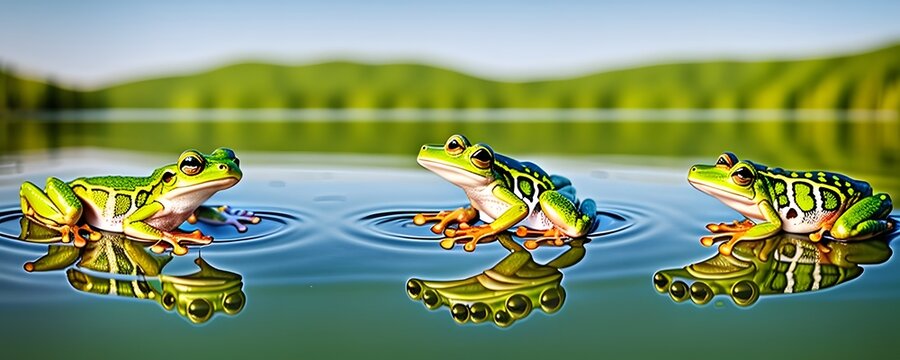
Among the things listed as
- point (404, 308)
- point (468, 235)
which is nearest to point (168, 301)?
point (404, 308)

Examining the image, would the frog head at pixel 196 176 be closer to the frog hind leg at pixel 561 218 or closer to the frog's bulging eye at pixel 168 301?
the frog's bulging eye at pixel 168 301

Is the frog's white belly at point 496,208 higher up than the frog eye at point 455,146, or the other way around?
the frog eye at point 455,146

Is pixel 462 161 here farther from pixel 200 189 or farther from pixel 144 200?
pixel 144 200

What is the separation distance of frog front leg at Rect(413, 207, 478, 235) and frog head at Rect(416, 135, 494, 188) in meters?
0.59

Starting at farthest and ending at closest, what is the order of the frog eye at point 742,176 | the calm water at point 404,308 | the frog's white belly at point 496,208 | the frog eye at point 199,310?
the frog's white belly at point 496,208, the frog eye at point 742,176, the frog eye at point 199,310, the calm water at point 404,308

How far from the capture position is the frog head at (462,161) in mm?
6816

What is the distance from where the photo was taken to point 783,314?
14.9ft

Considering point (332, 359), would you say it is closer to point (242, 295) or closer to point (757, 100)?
point (242, 295)

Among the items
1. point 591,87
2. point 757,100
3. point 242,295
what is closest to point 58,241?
point 242,295

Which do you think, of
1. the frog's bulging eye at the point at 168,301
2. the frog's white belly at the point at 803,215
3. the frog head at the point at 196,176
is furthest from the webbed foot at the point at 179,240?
the frog's white belly at the point at 803,215

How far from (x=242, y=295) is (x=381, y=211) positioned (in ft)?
11.6

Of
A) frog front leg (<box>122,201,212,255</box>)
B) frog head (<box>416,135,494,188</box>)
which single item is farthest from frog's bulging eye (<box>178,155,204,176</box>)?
frog head (<box>416,135,494,188</box>)

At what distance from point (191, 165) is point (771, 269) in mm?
4966

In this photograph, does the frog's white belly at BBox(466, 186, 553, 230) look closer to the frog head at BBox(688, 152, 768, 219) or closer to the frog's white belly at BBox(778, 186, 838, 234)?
the frog head at BBox(688, 152, 768, 219)
